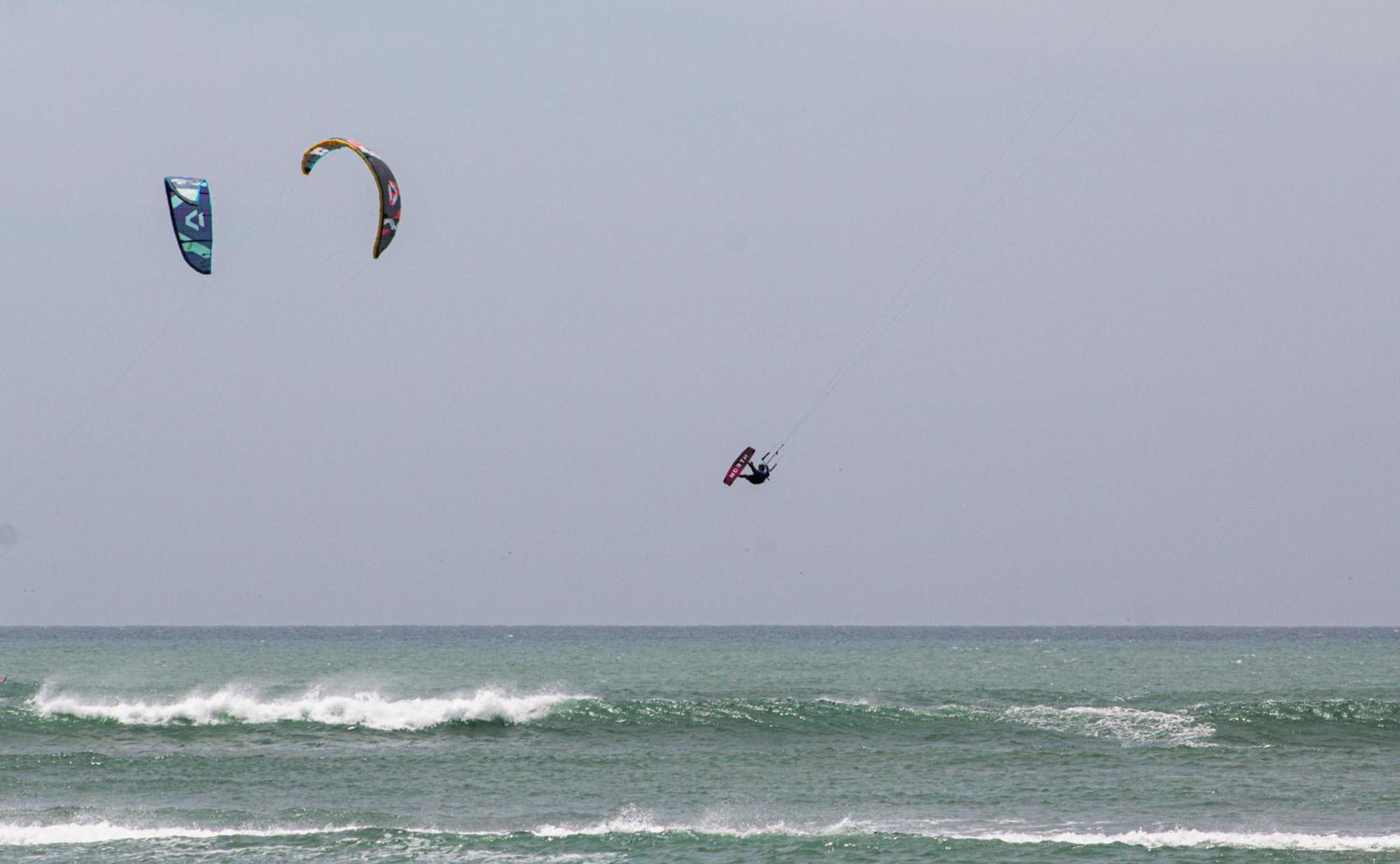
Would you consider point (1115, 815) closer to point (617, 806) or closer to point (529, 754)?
point (617, 806)

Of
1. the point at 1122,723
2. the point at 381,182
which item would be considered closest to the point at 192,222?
the point at 381,182

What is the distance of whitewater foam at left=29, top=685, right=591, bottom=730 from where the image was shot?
28516 millimetres

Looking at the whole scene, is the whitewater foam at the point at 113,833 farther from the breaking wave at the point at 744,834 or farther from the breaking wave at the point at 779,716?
the breaking wave at the point at 779,716

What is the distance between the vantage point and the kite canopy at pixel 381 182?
867 inches

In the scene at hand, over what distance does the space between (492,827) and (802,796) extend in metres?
4.38

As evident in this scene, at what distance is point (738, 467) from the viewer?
72.8ft

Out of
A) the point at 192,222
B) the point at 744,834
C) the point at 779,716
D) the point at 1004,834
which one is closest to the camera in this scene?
the point at 1004,834

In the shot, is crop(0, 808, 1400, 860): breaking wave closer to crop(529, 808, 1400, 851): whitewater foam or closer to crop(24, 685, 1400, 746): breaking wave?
crop(529, 808, 1400, 851): whitewater foam

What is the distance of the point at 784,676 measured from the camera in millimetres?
49125

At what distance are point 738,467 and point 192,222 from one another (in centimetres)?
779

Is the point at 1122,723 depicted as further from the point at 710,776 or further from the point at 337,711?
the point at 337,711

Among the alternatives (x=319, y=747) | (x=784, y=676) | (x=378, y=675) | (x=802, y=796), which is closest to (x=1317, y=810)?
(x=802, y=796)

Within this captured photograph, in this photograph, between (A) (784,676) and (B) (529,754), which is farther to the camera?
(A) (784,676)

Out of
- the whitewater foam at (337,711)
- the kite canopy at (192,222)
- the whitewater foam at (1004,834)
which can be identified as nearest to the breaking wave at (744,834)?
the whitewater foam at (1004,834)
